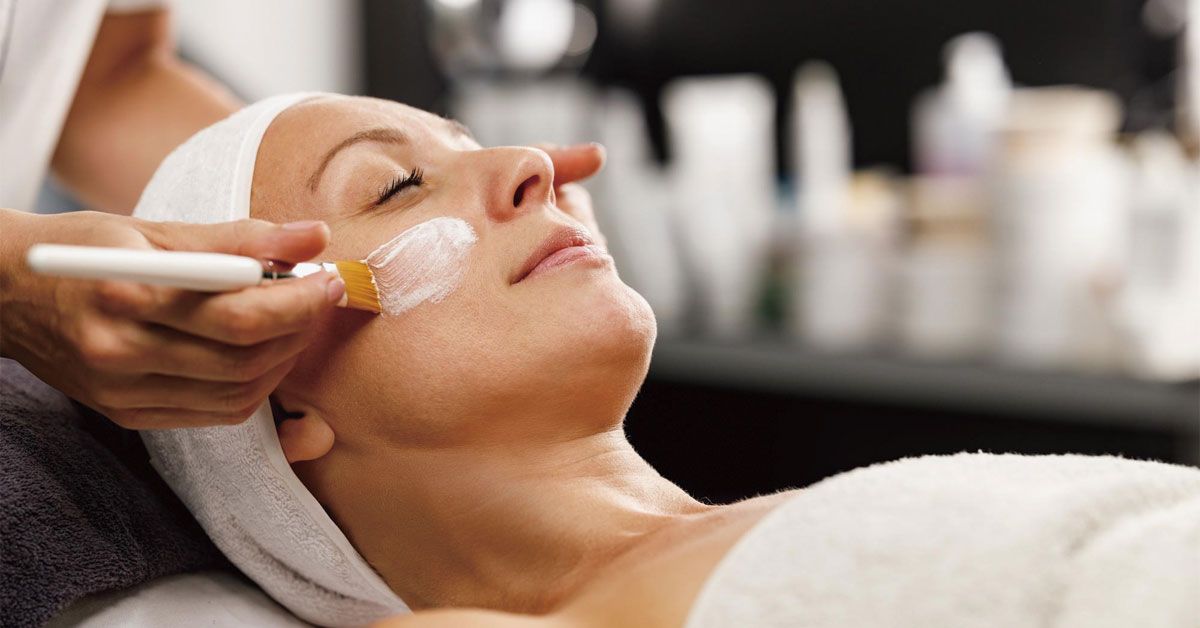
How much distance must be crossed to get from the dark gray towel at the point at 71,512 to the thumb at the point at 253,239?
10.8 inches

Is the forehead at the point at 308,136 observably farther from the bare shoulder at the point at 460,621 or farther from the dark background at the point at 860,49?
the dark background at the point at 860,49

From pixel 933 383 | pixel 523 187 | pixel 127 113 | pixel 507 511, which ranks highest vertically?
pixel 523 187

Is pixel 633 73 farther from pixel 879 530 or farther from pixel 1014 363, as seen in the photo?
pixel 879 530

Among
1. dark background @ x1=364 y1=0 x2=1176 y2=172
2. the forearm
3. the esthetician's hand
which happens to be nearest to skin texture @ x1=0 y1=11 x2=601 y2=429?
the esthetician's hand

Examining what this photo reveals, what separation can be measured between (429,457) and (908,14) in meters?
1.65

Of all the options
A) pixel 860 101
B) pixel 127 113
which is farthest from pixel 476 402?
pixel 860 101

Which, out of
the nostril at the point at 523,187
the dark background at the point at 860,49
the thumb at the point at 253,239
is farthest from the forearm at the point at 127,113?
the dark background at the point at 860,49

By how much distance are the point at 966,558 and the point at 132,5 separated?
42.8 inches

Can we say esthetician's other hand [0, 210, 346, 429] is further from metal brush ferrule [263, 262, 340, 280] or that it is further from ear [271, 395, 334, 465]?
ear [271, 395, 334, 465]

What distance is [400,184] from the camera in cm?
88

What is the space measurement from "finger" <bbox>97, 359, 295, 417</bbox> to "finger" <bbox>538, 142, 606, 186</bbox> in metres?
0.43

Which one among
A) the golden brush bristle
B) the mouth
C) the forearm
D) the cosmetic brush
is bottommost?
the forearm

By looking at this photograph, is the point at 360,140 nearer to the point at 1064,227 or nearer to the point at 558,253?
the point at 558,253

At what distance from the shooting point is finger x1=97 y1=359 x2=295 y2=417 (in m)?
0.65
